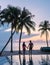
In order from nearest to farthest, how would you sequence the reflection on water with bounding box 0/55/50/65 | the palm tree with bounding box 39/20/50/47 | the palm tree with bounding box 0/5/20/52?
the reflection on water with bounding box 0/55/50/65 → the palm tree with bounding box 0/5/20/52 → the palm tree with bounding box 39/20/50/47

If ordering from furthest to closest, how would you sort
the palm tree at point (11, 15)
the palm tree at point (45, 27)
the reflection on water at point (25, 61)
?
the palm tree at point (45, 27) → the palm tree at point (11, 15) → the reflection on water at point (25, 61)

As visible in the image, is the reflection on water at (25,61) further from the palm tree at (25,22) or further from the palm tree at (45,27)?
the palm tree at (45,27)

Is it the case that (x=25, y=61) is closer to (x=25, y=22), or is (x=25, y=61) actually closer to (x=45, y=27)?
(x=25, y=22)

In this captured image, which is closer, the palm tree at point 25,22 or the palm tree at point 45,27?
the palm tree at point 25,22

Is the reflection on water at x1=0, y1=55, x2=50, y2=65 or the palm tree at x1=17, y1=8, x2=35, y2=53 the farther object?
the palm tree at x1=17, y1=8, x2=35, y2=53

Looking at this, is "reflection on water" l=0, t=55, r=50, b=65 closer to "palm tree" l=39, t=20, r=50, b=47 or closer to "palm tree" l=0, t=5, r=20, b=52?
"palm tree" l=0, t=5, r=20, b=52

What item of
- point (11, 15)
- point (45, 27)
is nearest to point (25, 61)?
point (11, 15)

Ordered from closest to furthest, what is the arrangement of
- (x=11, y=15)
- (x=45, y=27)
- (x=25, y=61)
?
1. (x=25, y=61)
2. (x=11, y=15)
3. (x=45, y=27)

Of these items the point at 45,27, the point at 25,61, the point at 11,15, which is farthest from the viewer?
the point at 45,27

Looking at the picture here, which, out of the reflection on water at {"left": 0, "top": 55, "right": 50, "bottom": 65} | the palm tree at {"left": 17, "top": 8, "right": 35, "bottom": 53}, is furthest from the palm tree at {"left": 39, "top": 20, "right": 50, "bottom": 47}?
the reflection on water at {"left": 0, "top": 55, "right": 50, "bottom": 65}

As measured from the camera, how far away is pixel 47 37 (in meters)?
62.7

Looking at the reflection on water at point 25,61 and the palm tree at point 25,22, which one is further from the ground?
the palm tree at point 25,22

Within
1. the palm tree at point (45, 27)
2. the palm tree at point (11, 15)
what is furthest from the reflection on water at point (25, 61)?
the palm tree at point (45, 27)

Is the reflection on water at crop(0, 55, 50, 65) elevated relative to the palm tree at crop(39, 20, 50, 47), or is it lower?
lower
